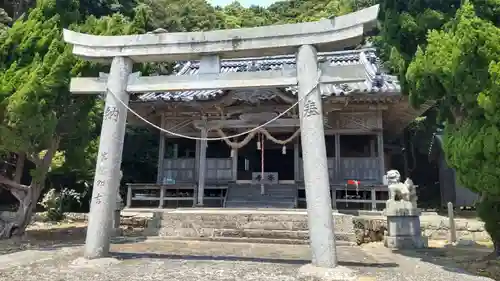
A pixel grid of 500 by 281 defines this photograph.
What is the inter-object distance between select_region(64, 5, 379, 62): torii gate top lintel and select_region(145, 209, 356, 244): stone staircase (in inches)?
214

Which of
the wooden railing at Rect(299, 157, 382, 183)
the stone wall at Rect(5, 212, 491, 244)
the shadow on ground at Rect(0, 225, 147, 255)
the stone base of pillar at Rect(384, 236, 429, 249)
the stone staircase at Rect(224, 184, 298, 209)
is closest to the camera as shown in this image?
A: the shadow on ground at Rect(0, 225, 147, 255)

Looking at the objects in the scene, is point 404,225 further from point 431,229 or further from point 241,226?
point 241,226

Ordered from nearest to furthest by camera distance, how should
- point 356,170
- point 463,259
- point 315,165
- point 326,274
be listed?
point 326,274 < point 315,165 < point 463,259 < point 356,170

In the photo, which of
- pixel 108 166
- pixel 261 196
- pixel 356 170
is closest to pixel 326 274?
pixel 108 166

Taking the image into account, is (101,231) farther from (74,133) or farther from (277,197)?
(277,197)

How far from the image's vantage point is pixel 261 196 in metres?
14.8

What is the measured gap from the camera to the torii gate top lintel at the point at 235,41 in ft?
21.1

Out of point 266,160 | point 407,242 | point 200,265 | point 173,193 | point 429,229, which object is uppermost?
point 266,160

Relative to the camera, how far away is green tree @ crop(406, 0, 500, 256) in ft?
17.5

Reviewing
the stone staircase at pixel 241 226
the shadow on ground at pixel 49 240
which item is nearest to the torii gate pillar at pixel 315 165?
the stone staircase at pixel 241 226

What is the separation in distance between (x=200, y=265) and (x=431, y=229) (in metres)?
8.53

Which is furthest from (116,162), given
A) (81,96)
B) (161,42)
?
(81,96)

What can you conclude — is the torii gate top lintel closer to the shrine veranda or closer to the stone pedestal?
the shrine veranda

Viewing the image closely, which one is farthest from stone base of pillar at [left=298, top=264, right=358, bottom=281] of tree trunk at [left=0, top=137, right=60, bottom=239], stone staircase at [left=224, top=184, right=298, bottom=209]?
stone staircase at [left=224, top=184, right=298, bottom=209]
